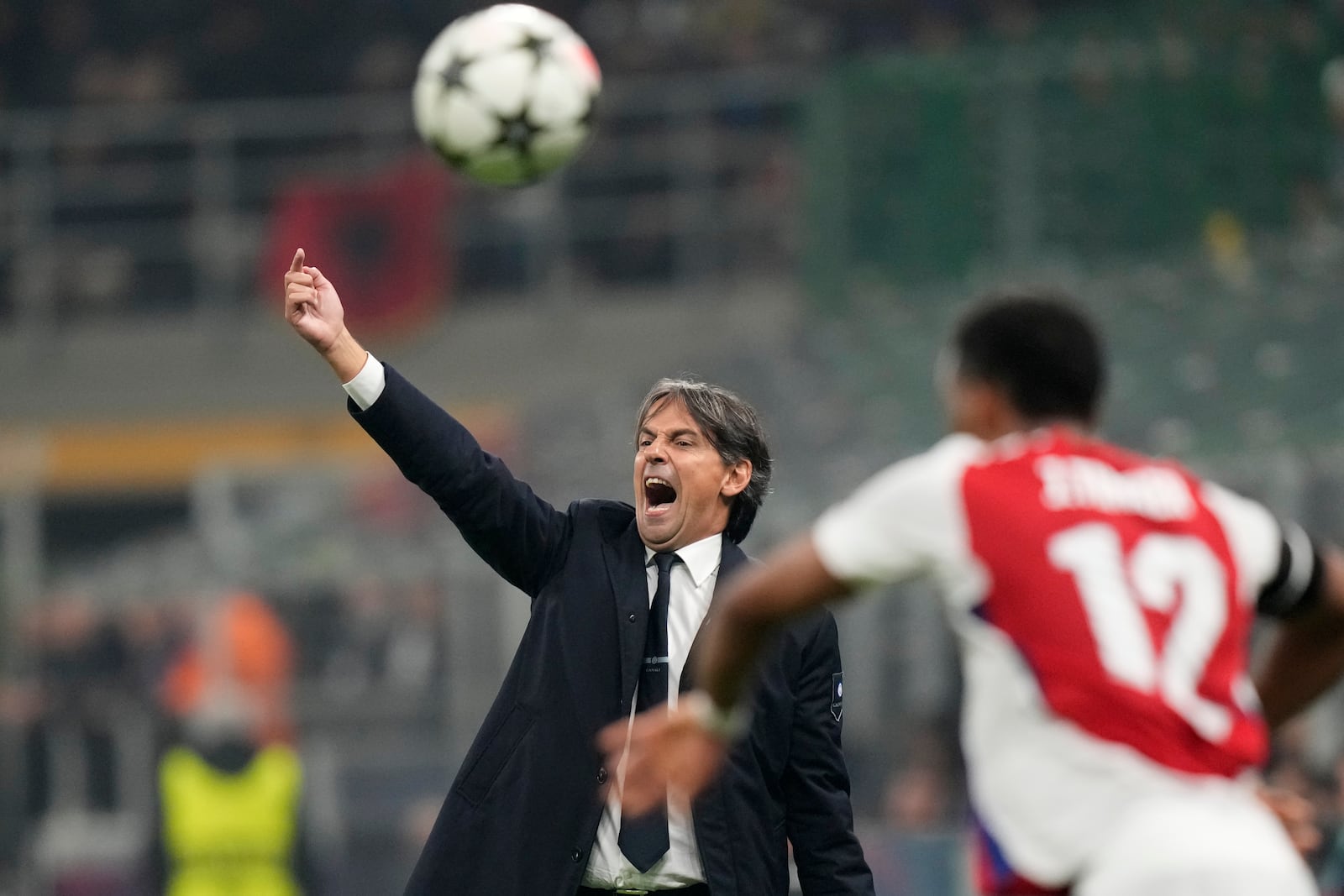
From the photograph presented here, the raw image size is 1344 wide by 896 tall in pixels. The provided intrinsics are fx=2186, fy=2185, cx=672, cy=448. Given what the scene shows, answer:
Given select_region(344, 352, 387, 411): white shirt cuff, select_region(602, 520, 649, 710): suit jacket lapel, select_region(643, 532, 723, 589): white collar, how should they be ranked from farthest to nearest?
1. select_region(643, 532, 723, 589): white collar
2. select_region(602, 520, 649, 710): suit jacket lapel
3. select_region(344, 352, 387, 411): white shirt cuff

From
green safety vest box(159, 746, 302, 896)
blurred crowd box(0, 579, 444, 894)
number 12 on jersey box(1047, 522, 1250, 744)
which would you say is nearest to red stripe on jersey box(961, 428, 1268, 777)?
number 12 on jersey box(1047, 522, 1250, 744)

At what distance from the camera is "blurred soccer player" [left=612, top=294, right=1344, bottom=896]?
3014 mm

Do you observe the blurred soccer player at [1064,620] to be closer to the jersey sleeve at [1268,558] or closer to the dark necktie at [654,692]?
the jersey sleeve at [1268,558]

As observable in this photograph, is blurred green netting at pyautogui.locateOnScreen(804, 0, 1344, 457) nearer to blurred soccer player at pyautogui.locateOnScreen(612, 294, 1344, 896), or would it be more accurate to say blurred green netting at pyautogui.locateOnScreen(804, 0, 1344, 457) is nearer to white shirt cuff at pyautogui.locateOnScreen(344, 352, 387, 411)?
white shirt cuff at pyautogui.locateOnScreen(344, 352, 387, 411)

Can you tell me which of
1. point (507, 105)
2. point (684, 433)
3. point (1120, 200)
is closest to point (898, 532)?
point (684, 433)

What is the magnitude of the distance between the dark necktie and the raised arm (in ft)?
0.83

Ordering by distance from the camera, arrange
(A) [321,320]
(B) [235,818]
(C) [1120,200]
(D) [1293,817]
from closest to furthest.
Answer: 1. (D) [1293,817]
2. (A) [321,320]
3. (B) [235,818]
4. (C) [1120,200]

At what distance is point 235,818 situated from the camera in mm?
9016

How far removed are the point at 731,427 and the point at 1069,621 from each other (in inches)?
67.5

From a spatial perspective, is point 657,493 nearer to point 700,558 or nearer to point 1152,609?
point 700,558

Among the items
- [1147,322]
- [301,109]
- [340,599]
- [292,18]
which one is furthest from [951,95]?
[292,18]

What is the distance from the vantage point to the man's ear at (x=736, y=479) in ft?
15.4

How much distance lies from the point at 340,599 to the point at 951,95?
5180 mm

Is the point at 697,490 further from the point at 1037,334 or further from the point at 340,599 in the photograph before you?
the point at 340,599
